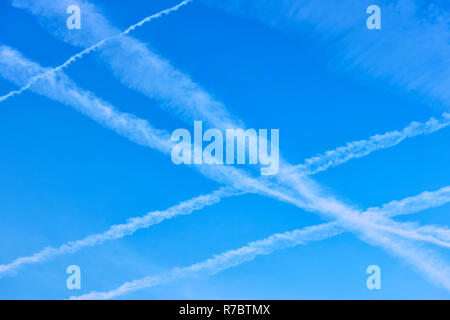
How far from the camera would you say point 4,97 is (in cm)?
576

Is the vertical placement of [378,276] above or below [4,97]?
below
